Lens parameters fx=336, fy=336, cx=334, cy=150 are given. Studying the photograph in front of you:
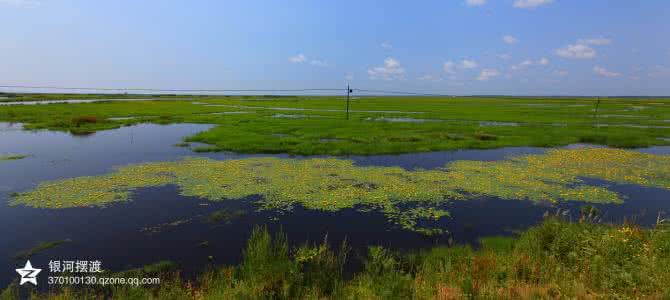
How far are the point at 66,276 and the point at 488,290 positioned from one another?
31.7 ft

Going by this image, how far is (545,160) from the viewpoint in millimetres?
22422

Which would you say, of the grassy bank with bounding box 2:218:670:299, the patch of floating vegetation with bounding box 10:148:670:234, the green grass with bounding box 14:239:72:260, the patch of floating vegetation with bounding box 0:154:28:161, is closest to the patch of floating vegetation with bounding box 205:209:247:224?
the patch of floating vegetation with bounding box 10:148:670:234

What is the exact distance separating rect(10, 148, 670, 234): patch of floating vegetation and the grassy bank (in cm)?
351

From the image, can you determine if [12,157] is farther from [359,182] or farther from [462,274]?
[462,274]

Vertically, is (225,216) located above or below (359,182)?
below

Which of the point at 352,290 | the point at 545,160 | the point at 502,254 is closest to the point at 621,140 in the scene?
the point at 545,160

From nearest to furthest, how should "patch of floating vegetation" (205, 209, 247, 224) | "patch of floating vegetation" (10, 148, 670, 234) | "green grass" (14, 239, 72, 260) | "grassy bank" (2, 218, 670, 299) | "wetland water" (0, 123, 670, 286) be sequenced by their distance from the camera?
"grassy bank" (2, 218, 670, 299)
"green grass" (14, 239, 72, 260)
"wetland water" (0, 123, 670, 286)
"patch of floating vegetation" (205, 209, 247, 224)
"patch of floating vegetation" (10, 148, 670, 234)

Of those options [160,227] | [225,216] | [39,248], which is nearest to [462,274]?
[225,216]

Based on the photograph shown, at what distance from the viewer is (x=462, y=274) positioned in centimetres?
762

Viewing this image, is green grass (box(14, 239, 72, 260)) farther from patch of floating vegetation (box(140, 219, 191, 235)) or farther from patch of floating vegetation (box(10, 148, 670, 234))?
patch of floating vegetation (box(10, 148, 670, 234))

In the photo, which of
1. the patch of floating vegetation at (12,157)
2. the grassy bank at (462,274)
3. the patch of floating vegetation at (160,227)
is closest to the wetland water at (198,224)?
the patch of floating vegetation at (160,227)

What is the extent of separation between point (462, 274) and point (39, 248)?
37.7 feet

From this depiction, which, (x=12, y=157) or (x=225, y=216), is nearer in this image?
(x=225, y=216)

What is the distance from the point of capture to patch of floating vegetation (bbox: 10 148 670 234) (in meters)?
13.9
